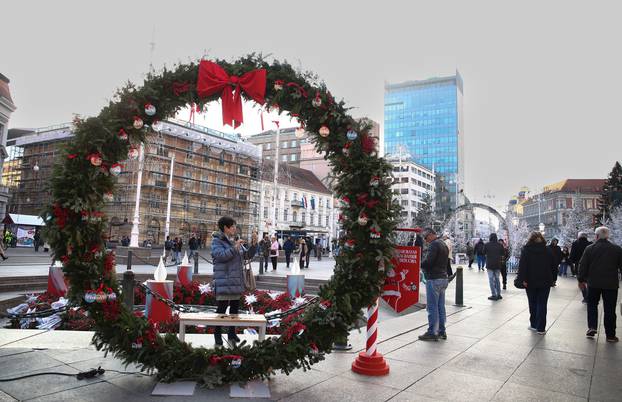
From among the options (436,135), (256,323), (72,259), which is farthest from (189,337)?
(436,135)

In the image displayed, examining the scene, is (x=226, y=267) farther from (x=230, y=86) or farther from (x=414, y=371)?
(x=414, y=371)

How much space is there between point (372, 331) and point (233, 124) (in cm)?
309

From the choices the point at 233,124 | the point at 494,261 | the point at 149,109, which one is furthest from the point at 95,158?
the point at 494,261

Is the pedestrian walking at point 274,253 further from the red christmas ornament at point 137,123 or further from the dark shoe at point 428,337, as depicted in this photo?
the red christmas ornament at point 137,123

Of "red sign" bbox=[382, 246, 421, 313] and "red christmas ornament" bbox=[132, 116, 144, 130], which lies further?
"red sign" bbox=[382, 246, 421, 313]

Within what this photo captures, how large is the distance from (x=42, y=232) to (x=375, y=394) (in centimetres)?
390

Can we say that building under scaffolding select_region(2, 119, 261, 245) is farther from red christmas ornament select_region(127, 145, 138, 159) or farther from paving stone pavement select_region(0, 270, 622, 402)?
red christmas ornament select_region(127, 145, 138, 159)

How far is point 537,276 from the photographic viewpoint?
8023 mm

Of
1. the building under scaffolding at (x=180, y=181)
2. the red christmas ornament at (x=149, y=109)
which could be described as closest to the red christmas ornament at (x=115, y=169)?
the red christmas ornament at (x=149, y=109)

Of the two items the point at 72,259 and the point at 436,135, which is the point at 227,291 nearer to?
the point at 72,259

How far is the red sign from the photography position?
5652 millimetres

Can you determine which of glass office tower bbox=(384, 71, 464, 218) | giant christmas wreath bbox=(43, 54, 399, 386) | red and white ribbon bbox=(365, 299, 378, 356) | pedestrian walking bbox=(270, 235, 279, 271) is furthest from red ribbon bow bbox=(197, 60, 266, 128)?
glass office tower bbox=(384, 71, 464, 218)

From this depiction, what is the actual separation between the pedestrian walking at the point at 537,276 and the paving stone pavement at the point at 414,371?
0.38 metres

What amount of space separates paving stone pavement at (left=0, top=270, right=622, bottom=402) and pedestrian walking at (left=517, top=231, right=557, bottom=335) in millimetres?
385
